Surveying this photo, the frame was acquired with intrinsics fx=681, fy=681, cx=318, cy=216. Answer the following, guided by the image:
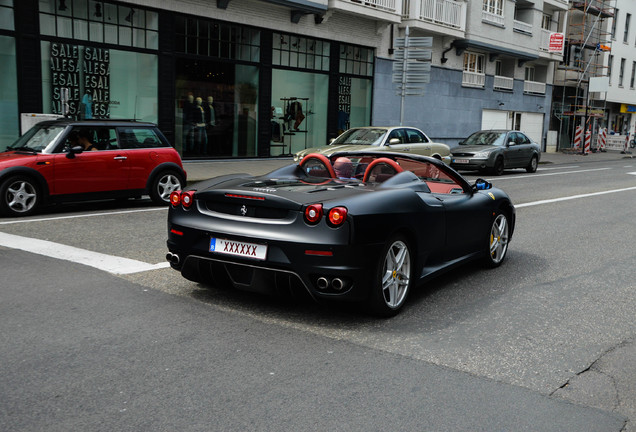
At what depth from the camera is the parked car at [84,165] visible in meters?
10.4

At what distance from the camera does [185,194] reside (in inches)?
219

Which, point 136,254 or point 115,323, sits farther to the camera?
point 136,254

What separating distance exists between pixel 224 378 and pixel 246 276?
49.6 inches

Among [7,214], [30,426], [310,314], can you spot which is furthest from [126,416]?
[7,214]

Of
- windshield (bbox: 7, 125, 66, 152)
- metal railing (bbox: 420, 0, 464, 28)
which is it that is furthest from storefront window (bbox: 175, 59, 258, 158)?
metal railing (bbox: 420, 0, 464, 28)

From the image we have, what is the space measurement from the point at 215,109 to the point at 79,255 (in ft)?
47.1

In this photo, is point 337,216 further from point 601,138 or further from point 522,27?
point 601,138

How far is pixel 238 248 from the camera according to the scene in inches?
201

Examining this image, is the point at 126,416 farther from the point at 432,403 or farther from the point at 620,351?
the point at 620,351

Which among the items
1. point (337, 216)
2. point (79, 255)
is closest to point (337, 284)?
point (337, 216)

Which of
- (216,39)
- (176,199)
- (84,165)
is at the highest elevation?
(216,39)

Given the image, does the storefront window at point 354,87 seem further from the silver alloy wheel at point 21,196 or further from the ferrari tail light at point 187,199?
the ferrari tail light at point 187,199

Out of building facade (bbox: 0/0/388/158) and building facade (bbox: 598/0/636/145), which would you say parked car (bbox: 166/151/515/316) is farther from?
building facade (bbox: 598/0/636/145)

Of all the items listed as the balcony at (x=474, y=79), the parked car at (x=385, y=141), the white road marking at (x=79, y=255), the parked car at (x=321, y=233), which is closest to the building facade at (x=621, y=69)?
the balcony at (x=474, y=79)
